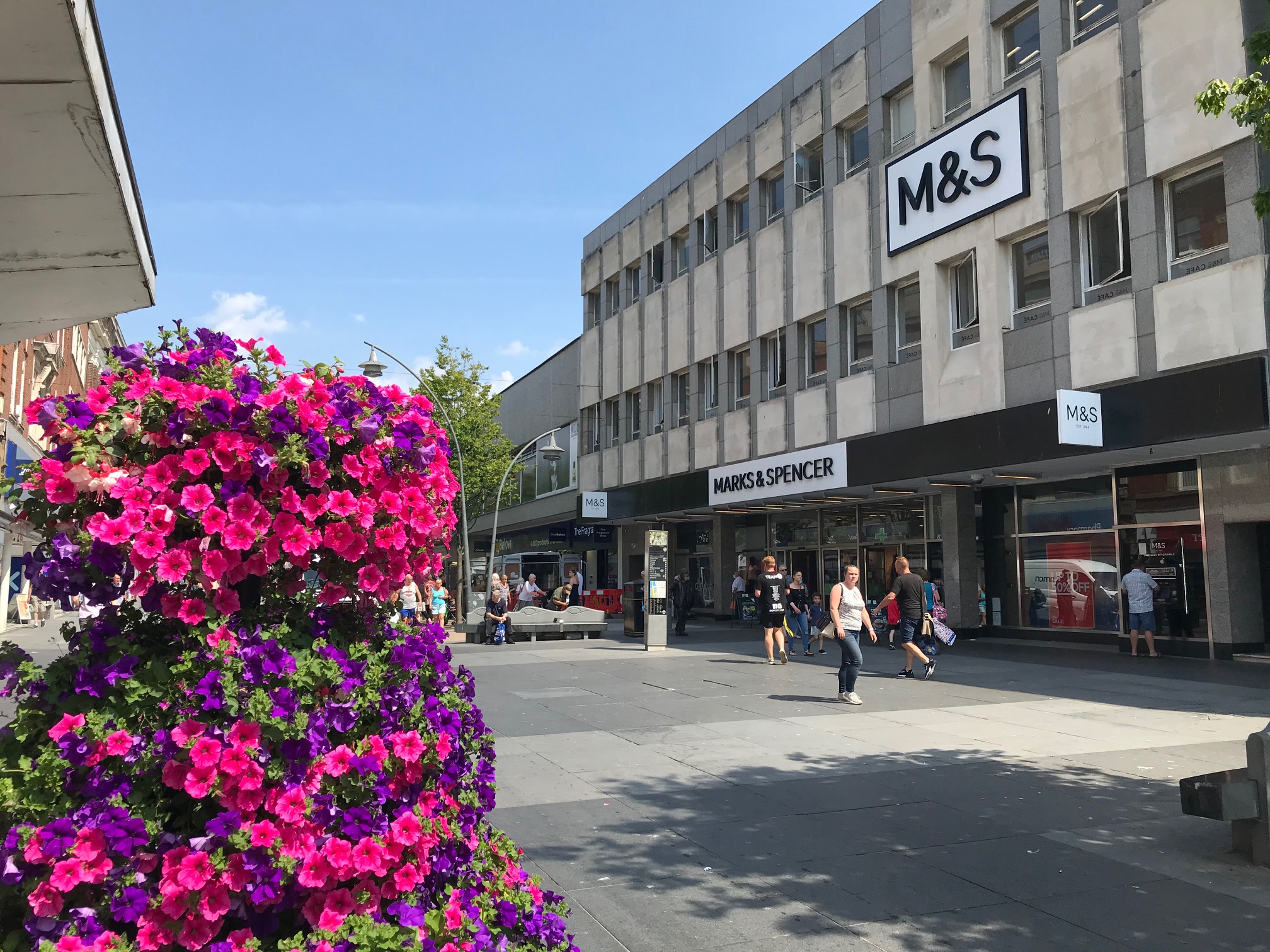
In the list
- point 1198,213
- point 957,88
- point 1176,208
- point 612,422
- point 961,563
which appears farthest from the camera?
point 612,422

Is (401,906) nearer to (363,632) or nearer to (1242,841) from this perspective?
(363,632)

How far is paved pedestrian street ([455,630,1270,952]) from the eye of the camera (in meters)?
4.71

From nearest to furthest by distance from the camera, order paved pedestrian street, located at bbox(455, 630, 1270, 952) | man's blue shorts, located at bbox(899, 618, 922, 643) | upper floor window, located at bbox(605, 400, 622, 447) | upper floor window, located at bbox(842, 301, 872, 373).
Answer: paved pedestrian street, located at bbox(455, 630, 1270, 952), man's blue shorts, located at bbox(899, 618, 922, 643), upper floor window, located at bbox(842, 301, 872, 373), upper floor window, located at bbox(605, 400, 622, 447)

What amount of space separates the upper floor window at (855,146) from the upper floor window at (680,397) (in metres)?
8.43

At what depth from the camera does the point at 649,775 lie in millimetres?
7906

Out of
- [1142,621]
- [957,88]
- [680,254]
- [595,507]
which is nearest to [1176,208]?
[957,88]

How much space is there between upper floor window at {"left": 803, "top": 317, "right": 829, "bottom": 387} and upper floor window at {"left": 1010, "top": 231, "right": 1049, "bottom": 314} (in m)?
5.60

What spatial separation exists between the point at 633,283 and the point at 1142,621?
21238 mm

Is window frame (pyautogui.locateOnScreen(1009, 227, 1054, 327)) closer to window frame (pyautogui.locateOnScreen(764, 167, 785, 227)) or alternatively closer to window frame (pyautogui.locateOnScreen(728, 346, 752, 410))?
window frame (pyautogui.locateOnScreen(764, 167, 785, 227))

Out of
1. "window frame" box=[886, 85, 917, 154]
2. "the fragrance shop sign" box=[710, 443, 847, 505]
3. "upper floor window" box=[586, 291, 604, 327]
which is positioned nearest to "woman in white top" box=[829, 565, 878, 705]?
"the fragrance shop sign" box=[710, 443, 847, 505]

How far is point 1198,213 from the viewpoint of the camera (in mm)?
15375

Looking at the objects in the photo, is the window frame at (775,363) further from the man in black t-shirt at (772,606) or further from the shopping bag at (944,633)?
the shopping bag at (944,633)

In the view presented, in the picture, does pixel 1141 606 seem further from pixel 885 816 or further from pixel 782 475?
pixel 885 816

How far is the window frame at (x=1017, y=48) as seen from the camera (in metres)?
18.2
